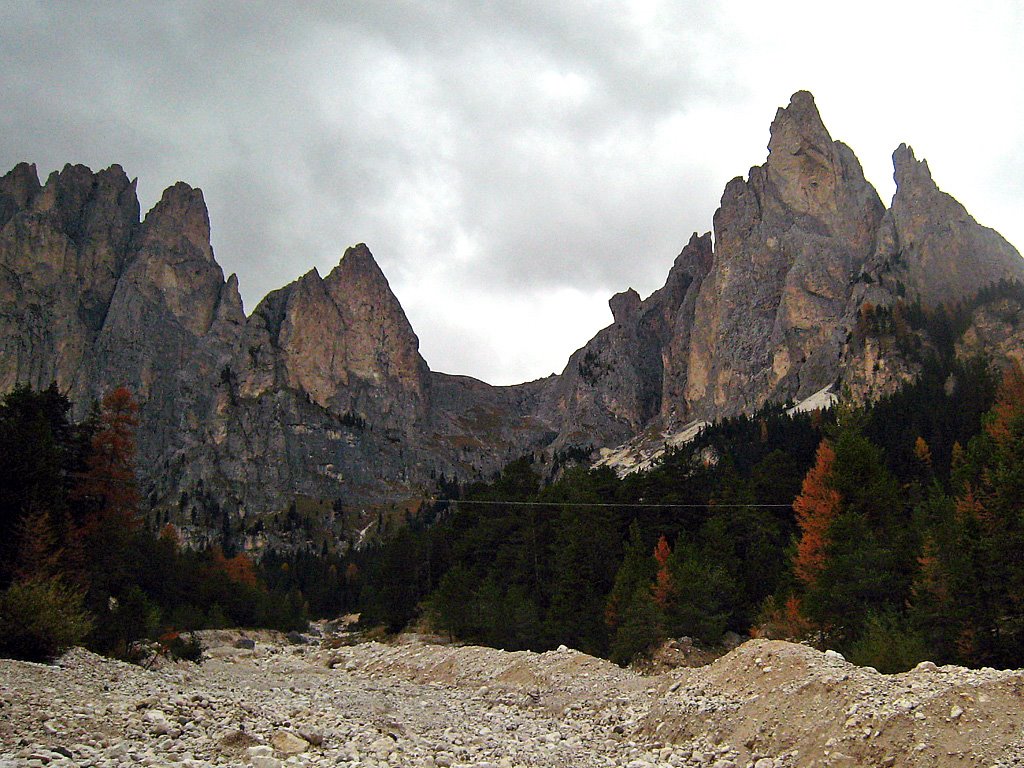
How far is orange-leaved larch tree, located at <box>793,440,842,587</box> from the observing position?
32853mm

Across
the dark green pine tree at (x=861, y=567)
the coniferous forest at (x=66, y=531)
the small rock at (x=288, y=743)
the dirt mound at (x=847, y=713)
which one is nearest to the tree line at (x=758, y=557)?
the dark green pine tree at (x=861, y=567)

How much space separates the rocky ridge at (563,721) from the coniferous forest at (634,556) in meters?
4.64

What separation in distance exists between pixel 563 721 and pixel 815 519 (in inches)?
743

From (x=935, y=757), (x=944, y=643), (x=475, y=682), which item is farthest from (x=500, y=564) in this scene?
(x=935, y=757)

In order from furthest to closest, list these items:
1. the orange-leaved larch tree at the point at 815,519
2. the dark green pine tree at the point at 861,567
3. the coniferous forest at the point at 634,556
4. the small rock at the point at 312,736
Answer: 1. the orange-leaved larch tree at the point at 815,519
2. the dark green pine tree at the point at 861,567
3. the coniferous forest at the point at 634,556
4. the small rock at the point at 312,736

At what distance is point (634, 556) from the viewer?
4091 cm

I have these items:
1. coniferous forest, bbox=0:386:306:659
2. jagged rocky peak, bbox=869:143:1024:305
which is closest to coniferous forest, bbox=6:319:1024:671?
coniferous forest, bbox=0:386:306:659

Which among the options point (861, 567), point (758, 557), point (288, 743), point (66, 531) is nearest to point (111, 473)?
point (66, 531)

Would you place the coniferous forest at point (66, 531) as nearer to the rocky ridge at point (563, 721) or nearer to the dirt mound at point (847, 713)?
the rocky ridge at point (563, 721)

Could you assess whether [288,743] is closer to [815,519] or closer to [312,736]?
[312,736]

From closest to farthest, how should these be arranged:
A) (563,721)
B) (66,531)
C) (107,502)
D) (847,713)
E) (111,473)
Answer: (847,713), (563,721), (66,531), (107,502), (111,473)

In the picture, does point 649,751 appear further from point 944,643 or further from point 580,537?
point 580,537

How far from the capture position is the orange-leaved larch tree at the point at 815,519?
3285 centimetres

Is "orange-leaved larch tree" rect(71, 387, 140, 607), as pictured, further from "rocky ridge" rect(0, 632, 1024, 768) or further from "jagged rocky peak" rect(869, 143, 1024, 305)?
"jagged rocky peak" rect(869, 143, 1024, 305)
